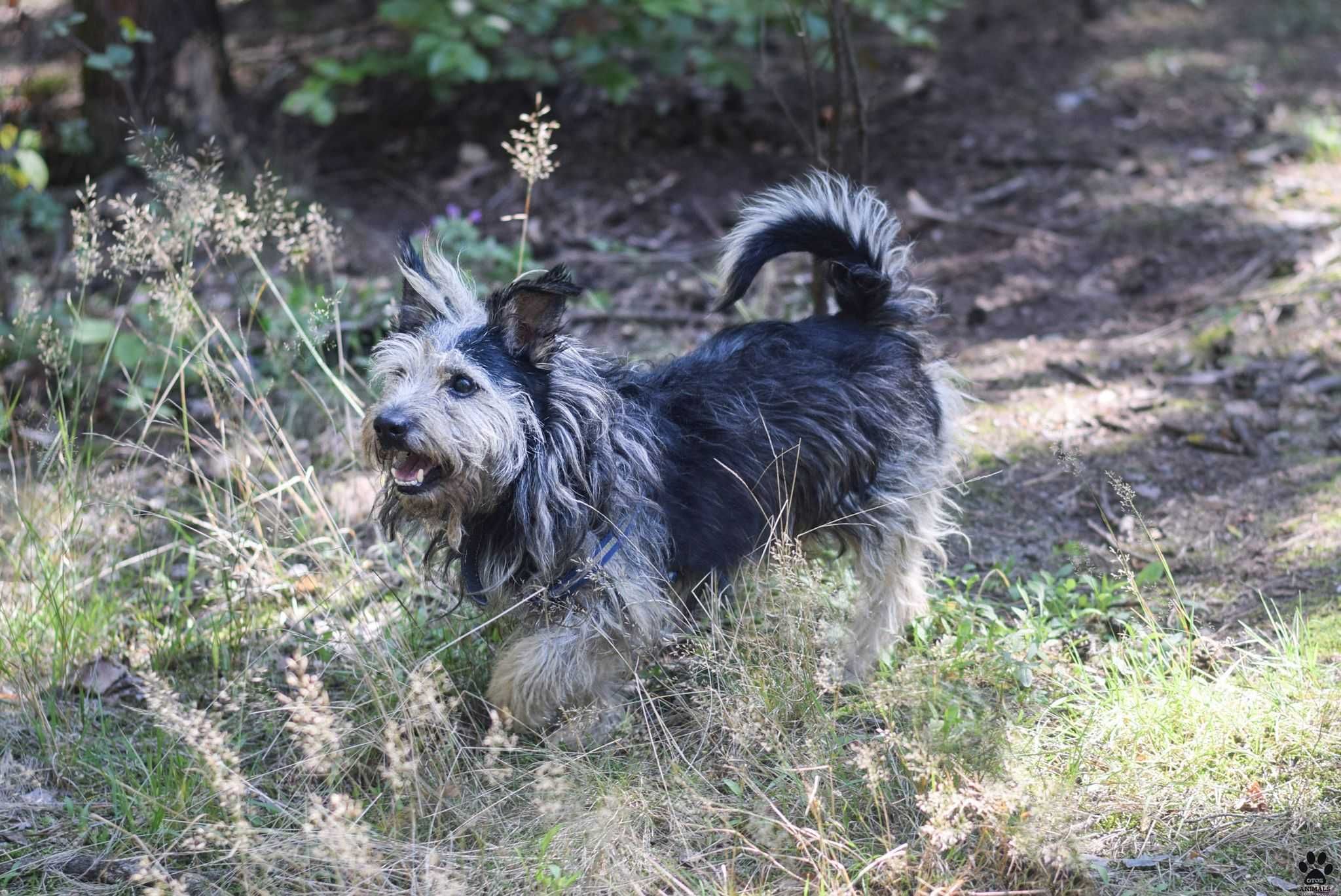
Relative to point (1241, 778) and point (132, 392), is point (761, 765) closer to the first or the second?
point (1241, 778)

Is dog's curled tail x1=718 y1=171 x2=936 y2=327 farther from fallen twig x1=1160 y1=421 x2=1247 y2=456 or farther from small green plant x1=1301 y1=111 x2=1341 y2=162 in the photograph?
small green plant x1=1301 y1=111 x2=1341 y2=162

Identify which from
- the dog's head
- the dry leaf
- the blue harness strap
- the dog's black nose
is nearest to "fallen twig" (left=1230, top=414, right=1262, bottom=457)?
the blue harness strap

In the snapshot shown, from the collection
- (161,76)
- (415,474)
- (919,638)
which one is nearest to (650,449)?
(415,474)

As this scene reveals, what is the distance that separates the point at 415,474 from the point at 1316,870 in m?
2.38

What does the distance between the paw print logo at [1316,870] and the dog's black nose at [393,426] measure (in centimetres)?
238

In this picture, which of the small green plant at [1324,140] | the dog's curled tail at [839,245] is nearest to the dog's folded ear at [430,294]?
the dog's curled tail at [839,245]

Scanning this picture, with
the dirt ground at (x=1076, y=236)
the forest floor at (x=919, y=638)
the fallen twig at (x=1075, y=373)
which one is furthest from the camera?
the fallen twig at (x=1075, y=373)

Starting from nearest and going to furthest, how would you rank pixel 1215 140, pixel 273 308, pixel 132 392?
pixel 132 392 < pixel 273 308 < pixel 1215 140

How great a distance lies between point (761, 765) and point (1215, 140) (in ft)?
20.1

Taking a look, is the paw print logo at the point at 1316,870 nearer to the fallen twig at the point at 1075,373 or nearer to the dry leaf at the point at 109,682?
the fallen twig at the point at 1075,373

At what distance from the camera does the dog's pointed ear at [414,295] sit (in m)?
3.25

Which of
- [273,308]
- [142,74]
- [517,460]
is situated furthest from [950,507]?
[142,74]

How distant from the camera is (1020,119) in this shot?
7953mm

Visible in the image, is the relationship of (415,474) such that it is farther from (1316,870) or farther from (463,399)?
(1316,870)
